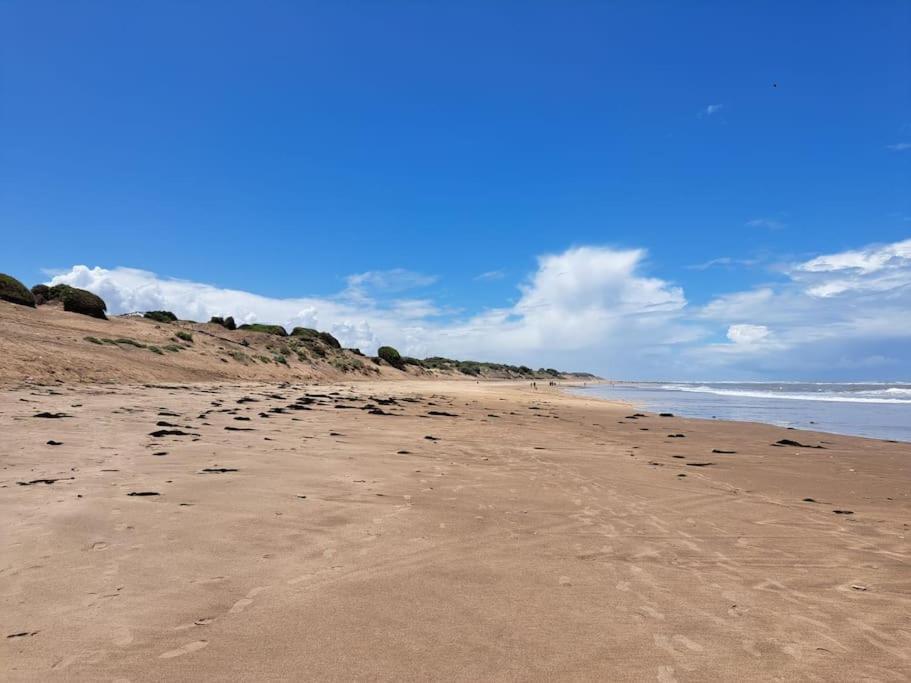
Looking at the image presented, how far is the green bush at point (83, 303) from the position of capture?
3048 cm

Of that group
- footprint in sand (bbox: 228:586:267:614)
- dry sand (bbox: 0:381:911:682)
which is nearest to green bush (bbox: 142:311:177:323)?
dry sand (bbox: 0:381:911:682)

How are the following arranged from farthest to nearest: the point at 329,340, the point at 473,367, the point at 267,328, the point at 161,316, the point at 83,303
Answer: the point at 473,367 → the point at 329,340 → the point at 267,328 → the point at 161,316 → the point at 83,303

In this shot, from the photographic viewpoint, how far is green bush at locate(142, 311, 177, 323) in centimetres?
3972

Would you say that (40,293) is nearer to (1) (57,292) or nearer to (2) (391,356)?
(1) (57,292)

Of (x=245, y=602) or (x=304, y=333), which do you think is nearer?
(x=245, y=602)

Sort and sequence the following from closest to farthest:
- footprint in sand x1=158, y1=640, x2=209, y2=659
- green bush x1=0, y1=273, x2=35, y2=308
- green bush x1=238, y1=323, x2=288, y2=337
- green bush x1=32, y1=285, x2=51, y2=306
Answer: footprint in sand x1=158, y1=640, x2=209, y2=659, green bush x1=0, y1=273, x2=35, y2=308, green bush x1=32, y1=285, x2=51, y2=306, green bush x1=238, y1=323, x2=288, y2=337

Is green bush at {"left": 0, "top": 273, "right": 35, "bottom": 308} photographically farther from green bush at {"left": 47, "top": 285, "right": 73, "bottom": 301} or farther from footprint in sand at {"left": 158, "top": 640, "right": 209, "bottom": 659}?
footprint in sand at {"left": 158, "top": 640, "right": 209, "bottom": 659}

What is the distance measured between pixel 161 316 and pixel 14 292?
13160mm

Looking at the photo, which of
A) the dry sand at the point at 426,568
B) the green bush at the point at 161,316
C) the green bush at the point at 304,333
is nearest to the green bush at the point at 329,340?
the green bush at the point at 304,333

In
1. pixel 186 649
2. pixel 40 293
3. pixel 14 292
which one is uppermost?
pixel 40 293

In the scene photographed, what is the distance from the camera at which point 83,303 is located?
3072cm

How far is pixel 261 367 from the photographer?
3469 centimetres

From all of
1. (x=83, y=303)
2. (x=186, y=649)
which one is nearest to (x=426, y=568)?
(x=186, y=649)

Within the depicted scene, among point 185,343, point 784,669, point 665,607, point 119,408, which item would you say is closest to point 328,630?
point 665,607
